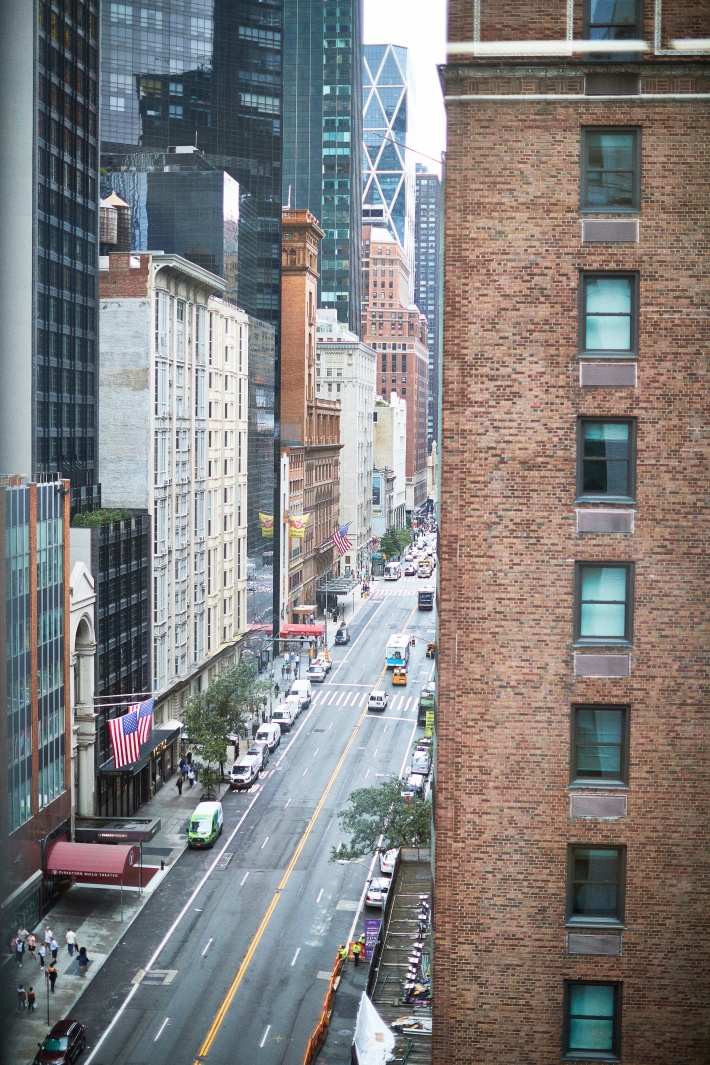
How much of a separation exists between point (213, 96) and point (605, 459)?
108 metres

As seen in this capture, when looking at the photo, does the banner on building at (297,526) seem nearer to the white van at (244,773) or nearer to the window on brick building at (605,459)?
the white van at (244,773)

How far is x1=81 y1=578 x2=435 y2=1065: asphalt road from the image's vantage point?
39219 mm

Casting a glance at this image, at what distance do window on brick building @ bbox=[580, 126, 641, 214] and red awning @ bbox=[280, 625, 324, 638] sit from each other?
90.2 m

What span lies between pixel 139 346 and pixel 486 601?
2101 inches

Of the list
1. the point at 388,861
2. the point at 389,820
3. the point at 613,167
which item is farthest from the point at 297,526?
the point at 613,167

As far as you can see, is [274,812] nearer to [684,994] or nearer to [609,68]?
[684,994]

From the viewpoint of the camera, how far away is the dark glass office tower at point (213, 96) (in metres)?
110

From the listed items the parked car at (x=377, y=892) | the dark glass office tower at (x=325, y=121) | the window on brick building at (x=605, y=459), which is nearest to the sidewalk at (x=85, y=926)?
the parked car at (x=377, y=892)

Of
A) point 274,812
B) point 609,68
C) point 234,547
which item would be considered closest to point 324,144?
point 234,547

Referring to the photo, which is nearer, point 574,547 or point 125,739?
point 574,547

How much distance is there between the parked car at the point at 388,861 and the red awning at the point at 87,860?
35.7ft

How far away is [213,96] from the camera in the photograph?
117562mm

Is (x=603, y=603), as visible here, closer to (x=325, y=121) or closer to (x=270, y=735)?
(x=270, y=735)

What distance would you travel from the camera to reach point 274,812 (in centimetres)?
6462
